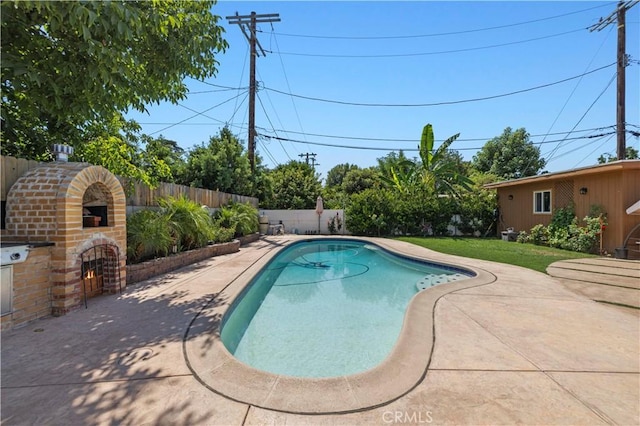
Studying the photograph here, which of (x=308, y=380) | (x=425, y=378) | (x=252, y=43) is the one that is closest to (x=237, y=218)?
(x=252, y=43)

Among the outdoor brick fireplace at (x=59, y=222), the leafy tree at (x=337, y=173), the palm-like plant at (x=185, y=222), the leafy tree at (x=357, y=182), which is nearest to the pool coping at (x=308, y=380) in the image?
the outdoor brick fireplace at (x=59, y=222)

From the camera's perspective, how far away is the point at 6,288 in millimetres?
3400

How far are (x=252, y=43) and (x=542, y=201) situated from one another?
15.9 meters

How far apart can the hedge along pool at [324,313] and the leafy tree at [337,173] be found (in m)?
35.9

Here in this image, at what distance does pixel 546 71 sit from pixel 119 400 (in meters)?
22.0

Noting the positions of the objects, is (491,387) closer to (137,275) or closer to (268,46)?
(137,275)

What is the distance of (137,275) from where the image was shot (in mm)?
5855

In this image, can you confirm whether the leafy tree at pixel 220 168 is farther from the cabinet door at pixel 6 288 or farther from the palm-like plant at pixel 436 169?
the cabinet door at pixel 6 288

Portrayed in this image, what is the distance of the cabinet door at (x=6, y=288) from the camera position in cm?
336

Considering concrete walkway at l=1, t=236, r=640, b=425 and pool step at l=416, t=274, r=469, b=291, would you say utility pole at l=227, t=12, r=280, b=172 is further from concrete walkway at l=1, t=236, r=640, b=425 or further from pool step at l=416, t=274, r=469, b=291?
concrete walkway at l=1, t=236, r=640, b=425

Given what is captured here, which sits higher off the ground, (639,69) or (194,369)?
(639,69)

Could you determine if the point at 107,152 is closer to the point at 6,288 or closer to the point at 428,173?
the point at 6,288

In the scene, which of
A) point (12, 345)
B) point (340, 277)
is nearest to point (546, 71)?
point (340, 277)

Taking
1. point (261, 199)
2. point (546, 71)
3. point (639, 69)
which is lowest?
point (261, 199)
